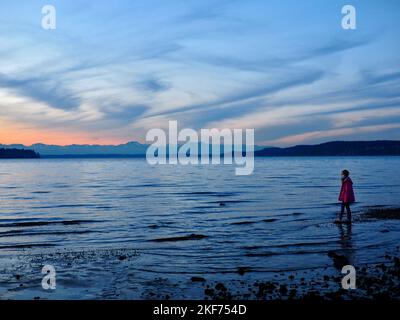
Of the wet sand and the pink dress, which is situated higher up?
the pink dress

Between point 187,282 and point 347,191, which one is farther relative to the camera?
point 347,191

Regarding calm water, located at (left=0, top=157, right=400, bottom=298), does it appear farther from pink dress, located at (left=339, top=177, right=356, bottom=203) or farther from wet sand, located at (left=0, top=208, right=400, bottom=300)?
pink dress, located at (left=339, top=177, right=356, bottom=203)

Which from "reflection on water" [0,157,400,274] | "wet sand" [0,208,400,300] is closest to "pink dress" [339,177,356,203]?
"reflection on water" [0,157,400,274]

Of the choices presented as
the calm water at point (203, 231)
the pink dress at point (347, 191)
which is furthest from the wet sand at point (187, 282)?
the pink dress at point (347, 191)

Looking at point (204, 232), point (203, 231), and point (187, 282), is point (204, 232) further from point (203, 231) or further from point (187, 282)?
point (187, 282)

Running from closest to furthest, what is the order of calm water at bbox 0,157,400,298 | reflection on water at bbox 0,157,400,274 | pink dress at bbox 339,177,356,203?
1. calm water at bbox 0,157,400,298
2. reflection on water at bbox 0,157,400,274
3. pink dress at bbox 339,177,356,203

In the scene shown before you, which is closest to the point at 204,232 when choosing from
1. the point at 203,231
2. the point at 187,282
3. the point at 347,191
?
the point at 203,231

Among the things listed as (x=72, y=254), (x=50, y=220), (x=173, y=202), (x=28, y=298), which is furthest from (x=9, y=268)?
(x=173, y=202)

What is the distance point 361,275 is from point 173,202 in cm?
2598

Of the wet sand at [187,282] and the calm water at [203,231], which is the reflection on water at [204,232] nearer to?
the calm water at [203,231]

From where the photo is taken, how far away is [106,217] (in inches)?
1117

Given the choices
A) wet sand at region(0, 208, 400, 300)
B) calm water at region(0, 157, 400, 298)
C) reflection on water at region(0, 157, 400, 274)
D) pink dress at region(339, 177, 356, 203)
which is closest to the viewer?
wet sand at region(0, 208, 400, 300)

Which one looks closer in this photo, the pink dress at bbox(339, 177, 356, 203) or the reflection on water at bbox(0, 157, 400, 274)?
the reflection on water at bbox(0, 157, 400, 274)
